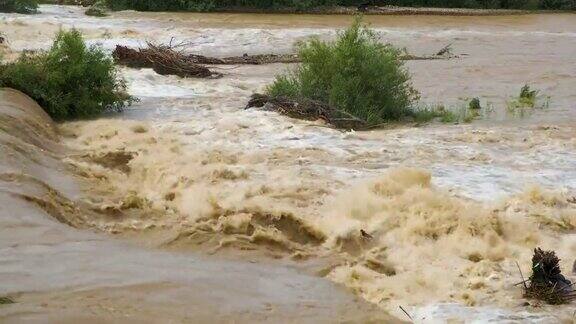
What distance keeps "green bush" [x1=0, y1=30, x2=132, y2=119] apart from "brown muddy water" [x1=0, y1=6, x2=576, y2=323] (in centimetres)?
43

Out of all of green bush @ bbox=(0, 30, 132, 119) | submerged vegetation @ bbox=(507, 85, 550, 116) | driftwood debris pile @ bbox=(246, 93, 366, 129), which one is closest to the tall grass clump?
driftwood debris pile @ bbox=(246, 93, 366, 129)

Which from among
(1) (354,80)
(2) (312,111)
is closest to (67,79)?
(2) (312,111)

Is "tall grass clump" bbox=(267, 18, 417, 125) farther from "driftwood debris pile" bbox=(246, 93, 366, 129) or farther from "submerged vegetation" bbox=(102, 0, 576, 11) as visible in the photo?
"submerged vegetation" bbox=(102, 0, 576, 11)

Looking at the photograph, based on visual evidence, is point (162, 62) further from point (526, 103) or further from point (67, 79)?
point (526, 103)

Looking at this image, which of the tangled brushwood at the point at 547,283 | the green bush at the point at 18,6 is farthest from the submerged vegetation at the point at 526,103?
the green bush at the point at 18,6

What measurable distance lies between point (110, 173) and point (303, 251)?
10.7 feet

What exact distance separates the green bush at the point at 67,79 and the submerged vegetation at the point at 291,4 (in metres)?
21.1

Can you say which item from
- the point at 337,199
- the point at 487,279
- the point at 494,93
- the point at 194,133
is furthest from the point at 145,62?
the point at 487,279

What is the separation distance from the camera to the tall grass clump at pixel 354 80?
12.2 meters

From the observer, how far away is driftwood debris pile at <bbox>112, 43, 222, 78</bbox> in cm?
1609

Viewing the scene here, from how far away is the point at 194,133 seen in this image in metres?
11.0

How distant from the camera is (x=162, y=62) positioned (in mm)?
16156

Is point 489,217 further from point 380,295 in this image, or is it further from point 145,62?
point 145,62

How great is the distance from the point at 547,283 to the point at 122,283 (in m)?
2.83
